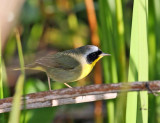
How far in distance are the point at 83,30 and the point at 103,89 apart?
1.98 metres

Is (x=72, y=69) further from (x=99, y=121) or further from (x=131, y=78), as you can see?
(x=131, y=78)

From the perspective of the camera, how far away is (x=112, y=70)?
1.80 meters

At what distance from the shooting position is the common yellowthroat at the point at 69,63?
7.01 feet

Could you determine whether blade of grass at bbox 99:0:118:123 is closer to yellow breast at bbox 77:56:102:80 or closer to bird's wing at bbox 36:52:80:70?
yellow breast at bbox 77:56:102:80

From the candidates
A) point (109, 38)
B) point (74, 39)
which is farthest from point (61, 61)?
point (74, 39)

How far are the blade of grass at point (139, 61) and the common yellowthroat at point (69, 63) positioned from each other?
0.66 m

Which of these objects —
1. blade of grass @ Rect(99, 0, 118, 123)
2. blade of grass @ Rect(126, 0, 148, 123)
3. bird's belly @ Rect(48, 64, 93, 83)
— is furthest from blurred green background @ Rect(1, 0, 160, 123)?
blade of grass @ Rect(126, 0, 148, 123)

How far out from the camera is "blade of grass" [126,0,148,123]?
4.48ft

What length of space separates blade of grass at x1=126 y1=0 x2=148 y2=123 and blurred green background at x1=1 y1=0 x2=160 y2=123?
36 cm

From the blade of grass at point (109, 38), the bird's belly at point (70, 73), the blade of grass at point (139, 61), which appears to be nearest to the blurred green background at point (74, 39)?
the blade of grass at point (109, 38)

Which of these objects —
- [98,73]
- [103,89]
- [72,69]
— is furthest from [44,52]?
[103,89]

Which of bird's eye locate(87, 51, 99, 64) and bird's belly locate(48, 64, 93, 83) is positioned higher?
bird's eye locate(87, 51, 99, 64)

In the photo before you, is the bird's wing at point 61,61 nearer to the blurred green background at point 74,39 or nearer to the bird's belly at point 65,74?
the bird's belly at point 65,74

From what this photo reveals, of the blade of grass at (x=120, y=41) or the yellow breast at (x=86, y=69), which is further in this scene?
the yellow breast at (x=86, y=69)
